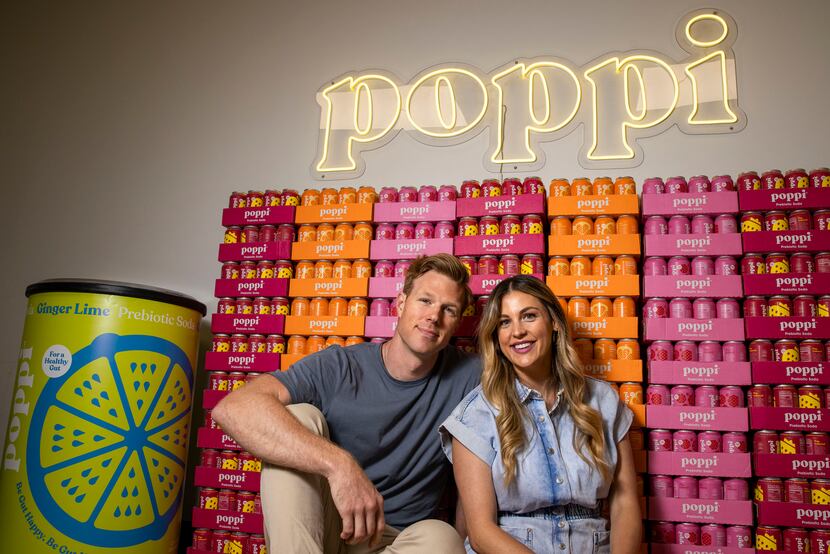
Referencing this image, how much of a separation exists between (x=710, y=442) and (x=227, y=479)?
1.91 m

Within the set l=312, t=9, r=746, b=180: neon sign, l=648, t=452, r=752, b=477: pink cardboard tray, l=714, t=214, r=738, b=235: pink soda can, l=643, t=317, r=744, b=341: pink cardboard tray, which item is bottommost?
l=648, t=452, r=752, b=477: pink cardboard tray

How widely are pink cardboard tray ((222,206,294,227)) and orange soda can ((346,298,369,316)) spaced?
52 cm

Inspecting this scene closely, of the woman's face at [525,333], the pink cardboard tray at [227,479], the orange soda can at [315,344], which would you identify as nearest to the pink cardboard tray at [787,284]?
the woman's face at [525,333]

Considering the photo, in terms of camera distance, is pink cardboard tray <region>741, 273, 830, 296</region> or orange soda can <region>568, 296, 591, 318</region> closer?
pink cardboard tray <region>741, 273, 830, 296</region>

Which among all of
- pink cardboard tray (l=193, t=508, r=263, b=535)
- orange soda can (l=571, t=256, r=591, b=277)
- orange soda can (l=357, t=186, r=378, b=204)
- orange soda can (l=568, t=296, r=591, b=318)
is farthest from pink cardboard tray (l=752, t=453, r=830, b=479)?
pink cardboard tray (l=193, t=508, r=263, b=535)

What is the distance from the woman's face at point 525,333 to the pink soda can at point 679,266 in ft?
2.34

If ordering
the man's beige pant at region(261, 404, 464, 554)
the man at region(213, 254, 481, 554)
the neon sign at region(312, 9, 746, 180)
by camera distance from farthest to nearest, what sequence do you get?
the neon sign at region(312, 9, 746, 180) → the man at region(213, 254, 481, 554) → the man's beige pant at region(261, 404, 464, 554)

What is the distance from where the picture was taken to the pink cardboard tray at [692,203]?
2.32 m

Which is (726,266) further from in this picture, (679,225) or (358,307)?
(358,307)

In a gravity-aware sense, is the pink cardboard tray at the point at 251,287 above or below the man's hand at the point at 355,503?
above

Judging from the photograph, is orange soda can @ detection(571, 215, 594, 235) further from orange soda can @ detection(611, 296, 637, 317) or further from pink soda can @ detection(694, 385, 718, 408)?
pink soda can @ detection(694, 385, 718, 408)

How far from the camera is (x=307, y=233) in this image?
9.04ft

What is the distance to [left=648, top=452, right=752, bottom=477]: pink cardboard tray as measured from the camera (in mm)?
2121

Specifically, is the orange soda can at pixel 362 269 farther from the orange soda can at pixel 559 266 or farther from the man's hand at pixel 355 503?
the man's hand at pixel 355 503
